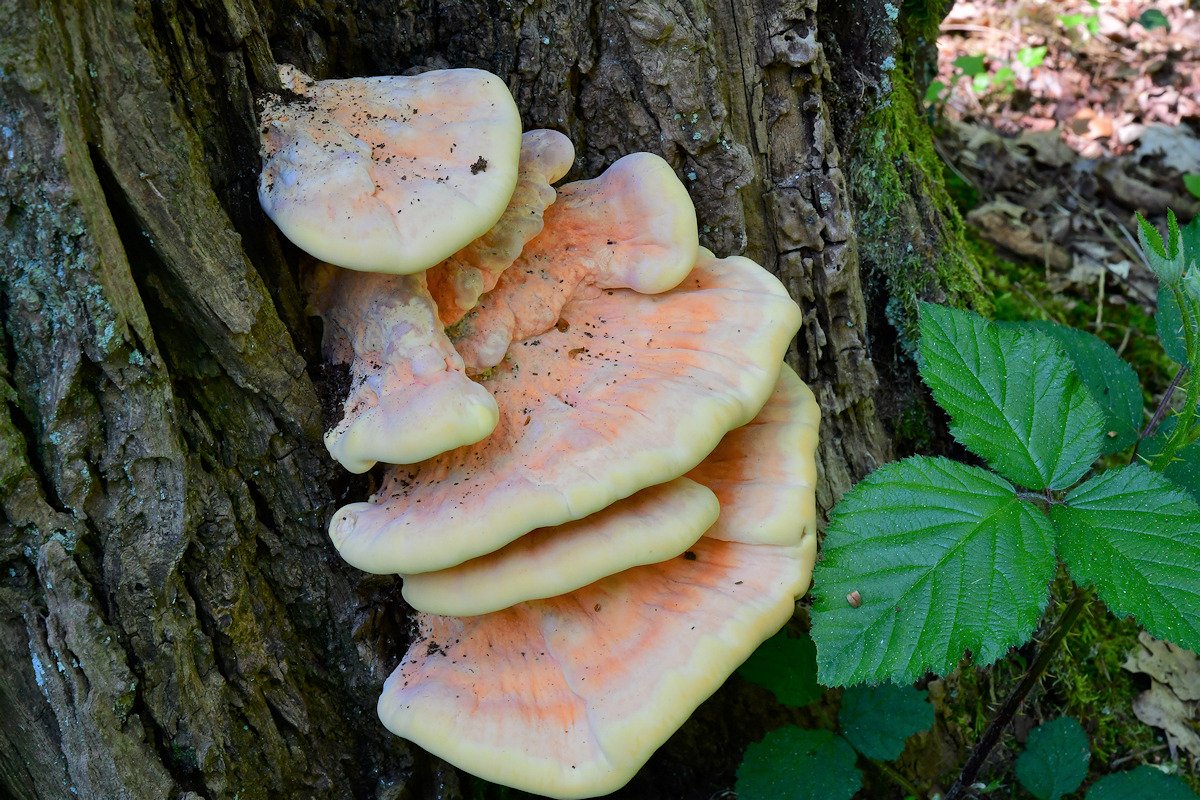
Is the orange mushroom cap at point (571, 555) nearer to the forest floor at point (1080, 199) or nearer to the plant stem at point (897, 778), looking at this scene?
the plant stem at point (897, 778)

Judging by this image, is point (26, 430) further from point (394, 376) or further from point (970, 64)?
point (970, 64)

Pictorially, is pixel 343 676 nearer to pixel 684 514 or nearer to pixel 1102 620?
pixel 684 514

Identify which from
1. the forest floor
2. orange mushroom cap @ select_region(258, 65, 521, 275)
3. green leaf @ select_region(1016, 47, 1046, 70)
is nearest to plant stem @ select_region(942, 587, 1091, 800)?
the forest floor

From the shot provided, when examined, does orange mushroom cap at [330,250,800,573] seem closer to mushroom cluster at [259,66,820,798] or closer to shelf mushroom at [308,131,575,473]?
mushroom cluster at [259,66,820,798]

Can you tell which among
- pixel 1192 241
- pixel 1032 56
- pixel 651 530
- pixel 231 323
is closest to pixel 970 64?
pixel 1032 56

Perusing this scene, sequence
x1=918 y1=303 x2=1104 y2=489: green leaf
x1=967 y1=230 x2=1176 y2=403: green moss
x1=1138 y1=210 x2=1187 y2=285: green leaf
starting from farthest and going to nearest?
x1=967 y1=230 x2=1176 y2=403: green moss, x1=918 y1=303 x2=1104 y2=489: green leaf, x1=1138 y1=210 x2=1187 y2=285: green leaf

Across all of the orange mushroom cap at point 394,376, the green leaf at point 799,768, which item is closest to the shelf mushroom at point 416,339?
the orange mushroom cap at point 394,376
